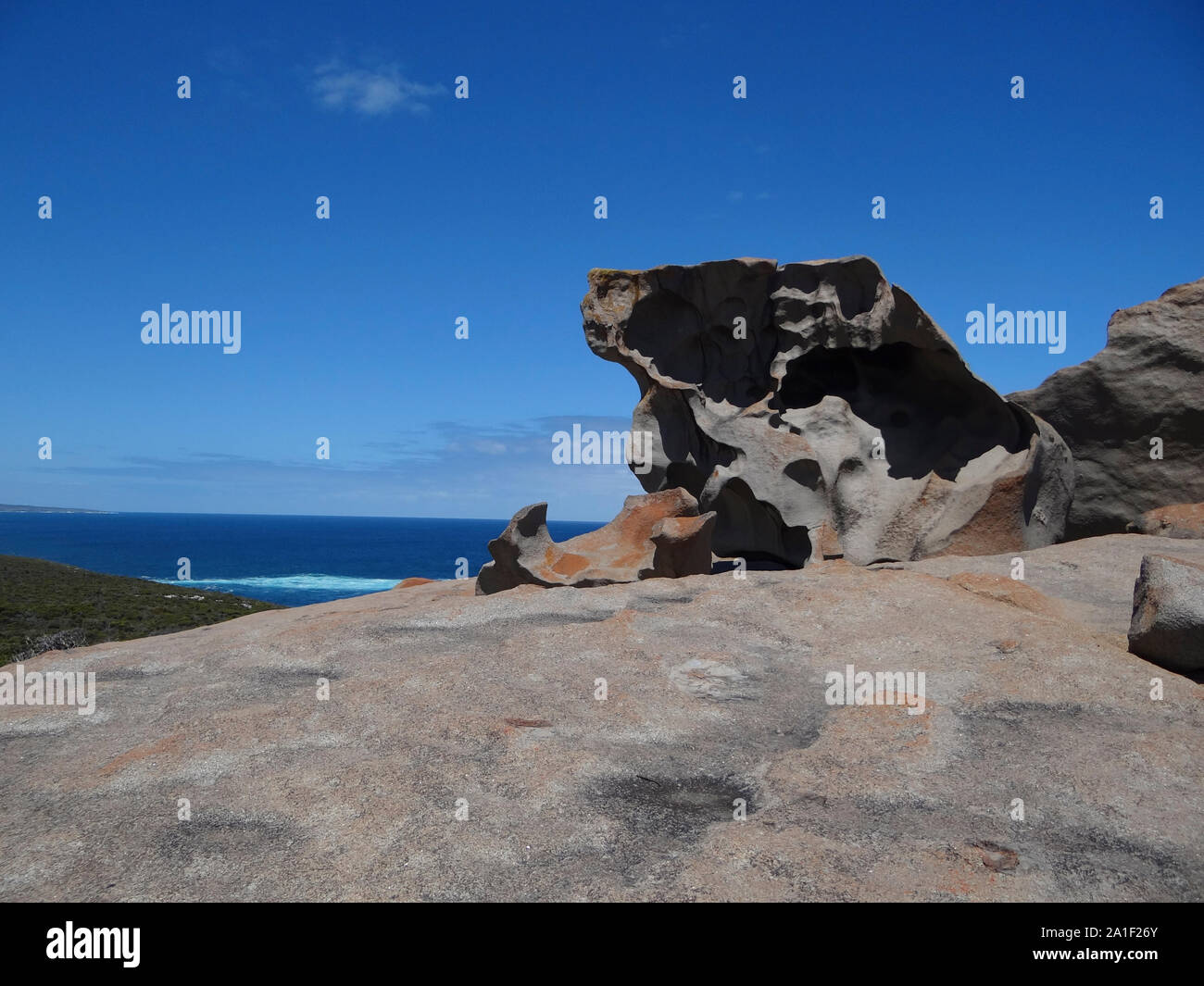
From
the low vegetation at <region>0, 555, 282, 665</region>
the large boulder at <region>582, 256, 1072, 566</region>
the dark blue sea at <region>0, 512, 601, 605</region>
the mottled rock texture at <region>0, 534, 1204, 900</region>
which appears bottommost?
the dark blue sea at <region>0, 512, 601, 605</region>

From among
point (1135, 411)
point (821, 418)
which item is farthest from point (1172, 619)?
point (1135, 411)

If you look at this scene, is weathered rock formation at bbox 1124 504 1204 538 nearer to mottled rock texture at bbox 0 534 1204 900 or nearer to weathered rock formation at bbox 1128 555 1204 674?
mottled rock texture at bbox 0 534 1204 900

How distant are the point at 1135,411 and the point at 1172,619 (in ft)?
30.5

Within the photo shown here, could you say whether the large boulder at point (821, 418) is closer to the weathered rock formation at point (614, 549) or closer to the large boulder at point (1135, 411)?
the large boulder at point (1135, 411)

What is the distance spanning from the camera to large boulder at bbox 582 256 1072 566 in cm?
1227

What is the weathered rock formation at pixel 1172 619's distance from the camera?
5.58m

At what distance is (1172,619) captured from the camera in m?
5.64

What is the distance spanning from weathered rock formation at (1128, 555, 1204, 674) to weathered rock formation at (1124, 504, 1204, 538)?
6.54m

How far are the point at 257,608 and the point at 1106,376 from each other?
1057 inches

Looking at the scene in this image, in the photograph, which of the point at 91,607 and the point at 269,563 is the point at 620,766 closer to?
the point at 91,607

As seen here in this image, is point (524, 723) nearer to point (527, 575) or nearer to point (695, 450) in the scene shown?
point (527, 575)

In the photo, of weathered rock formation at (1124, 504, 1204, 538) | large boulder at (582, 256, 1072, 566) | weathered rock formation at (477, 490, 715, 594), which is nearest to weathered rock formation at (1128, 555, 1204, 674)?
weathered rock formation at (477, 490, 715, 594)

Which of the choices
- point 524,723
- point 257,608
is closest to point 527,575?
point 524,723

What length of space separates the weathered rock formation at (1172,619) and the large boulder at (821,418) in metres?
5.83
